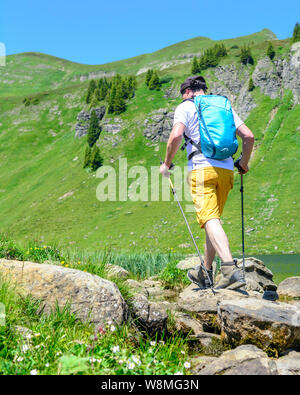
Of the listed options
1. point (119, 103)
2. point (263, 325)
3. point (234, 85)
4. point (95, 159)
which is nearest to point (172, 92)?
point (119, 103)

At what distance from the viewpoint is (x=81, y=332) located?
407 cm

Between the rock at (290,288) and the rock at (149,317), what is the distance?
4.74 m

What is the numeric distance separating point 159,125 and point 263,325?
74761 millimetres

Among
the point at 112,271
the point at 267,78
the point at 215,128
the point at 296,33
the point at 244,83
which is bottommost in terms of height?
the point at 112,271

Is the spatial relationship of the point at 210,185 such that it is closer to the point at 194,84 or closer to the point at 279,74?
the point at 194,84

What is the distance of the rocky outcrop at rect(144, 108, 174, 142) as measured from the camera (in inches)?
2986

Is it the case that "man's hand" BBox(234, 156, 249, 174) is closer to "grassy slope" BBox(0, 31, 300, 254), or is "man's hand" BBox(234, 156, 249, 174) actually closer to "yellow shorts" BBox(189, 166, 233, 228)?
"yellow shorts" BBox(189, 166, 233, 228)

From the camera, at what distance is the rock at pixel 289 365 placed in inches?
139

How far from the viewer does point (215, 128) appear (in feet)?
18.2

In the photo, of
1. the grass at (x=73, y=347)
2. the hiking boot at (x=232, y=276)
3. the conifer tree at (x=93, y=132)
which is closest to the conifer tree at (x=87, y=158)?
the conifer tree at (x=93, y=132)

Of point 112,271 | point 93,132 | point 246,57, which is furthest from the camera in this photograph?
point 93,132

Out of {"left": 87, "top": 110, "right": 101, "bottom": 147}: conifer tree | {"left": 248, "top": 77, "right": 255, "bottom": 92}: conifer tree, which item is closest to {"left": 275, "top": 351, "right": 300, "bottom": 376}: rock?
{"left": 248, "top": 77, "right": 255, "bottom": 92}: conifer tree
